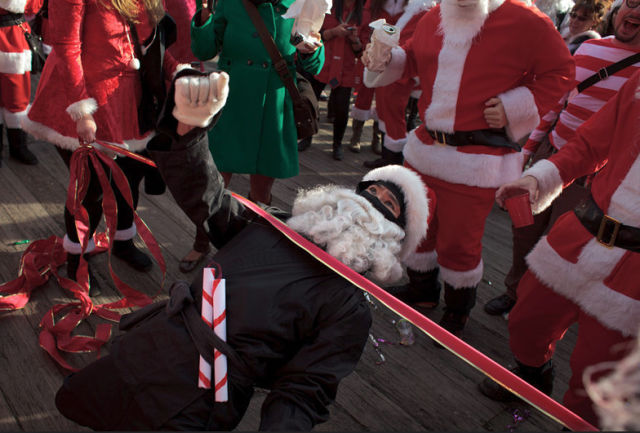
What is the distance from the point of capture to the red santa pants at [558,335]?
5.62 ft

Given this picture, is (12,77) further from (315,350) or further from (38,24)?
(315,350)

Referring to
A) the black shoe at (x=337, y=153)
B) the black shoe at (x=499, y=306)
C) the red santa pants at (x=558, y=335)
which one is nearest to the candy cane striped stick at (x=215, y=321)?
the red santa pants at (x=558, y=335)

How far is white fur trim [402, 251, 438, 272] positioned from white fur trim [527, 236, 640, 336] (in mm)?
943

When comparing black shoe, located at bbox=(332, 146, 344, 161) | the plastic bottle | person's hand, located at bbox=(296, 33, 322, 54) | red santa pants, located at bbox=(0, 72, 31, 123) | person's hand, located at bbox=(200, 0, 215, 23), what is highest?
person's hand, located at bbox=(200, 0, 215, 23)

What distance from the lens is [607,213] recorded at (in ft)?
5.51

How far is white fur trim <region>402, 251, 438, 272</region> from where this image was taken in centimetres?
278

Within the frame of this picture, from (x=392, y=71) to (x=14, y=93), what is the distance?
2.90 m

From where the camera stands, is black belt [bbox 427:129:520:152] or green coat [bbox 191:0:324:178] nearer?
black belt [bbox 427:129:520:152]

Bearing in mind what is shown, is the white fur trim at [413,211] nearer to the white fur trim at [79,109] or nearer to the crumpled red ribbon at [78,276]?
the crumpled red ribbon at [78,276]

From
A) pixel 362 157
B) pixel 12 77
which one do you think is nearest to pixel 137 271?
pixel 12 77

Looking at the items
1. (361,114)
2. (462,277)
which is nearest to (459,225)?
(462,277)

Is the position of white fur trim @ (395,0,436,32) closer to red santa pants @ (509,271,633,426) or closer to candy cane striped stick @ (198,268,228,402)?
red santa pants @ (509,271,633,426)

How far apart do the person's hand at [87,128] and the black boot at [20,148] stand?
2091 mm

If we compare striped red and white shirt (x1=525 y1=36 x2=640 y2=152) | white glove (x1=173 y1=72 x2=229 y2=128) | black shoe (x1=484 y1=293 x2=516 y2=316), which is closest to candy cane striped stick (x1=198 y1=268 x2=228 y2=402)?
white glove (x1=173 y1=72 x2=229 y2=128)
